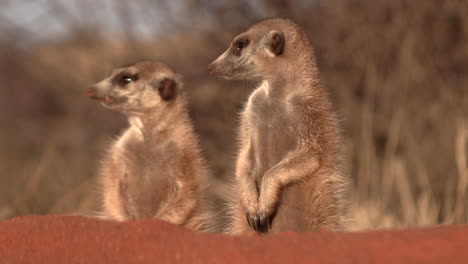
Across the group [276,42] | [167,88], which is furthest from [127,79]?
[276,42]

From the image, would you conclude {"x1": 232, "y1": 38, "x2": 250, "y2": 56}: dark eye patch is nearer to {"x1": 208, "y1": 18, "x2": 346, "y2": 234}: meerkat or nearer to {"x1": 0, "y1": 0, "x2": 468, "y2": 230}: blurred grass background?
{"x1": 208, "y1": 18, "x2": 346, "y2": 234}: meerkat

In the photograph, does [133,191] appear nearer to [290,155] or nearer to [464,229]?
[290,155]

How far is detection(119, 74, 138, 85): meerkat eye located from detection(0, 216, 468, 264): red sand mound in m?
1.18

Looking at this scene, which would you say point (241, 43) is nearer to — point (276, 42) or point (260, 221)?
point (276, 42)

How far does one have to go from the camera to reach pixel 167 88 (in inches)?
135

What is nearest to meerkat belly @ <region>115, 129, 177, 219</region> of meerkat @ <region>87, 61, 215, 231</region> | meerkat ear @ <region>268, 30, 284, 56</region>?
meerkat @ <region>87, 61, 215, 231</region>

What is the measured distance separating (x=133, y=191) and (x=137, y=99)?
1.51ft

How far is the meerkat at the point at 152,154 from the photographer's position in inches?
124

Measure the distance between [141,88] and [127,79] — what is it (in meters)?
0.07

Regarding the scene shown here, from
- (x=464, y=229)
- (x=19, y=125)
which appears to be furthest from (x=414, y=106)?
(x=19, y=125)

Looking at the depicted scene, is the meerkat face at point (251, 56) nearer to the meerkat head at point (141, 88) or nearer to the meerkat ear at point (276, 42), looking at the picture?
the meerkat ear at point (276, 42)

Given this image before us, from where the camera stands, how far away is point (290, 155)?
278 cm

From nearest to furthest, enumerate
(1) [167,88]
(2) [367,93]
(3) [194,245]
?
(3) [194,245]
(1) [167,88]
(2) [367,93]

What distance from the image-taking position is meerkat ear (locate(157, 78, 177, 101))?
134 inches
